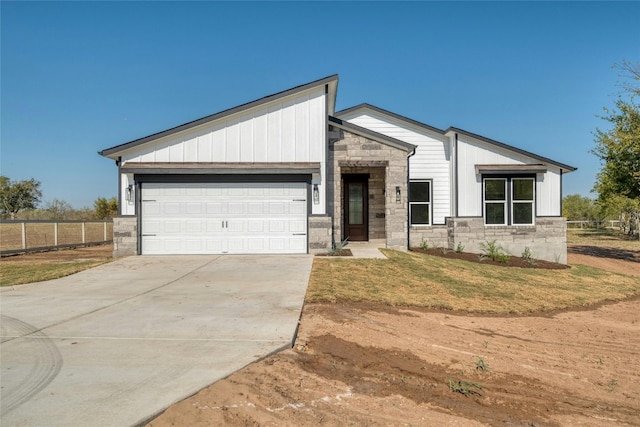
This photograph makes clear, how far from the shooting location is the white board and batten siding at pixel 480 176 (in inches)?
680

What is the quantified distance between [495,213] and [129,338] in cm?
1562

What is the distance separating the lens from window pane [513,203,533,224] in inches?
683

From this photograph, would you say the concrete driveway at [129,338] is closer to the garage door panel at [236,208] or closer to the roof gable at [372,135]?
the garage door panel at [236,208]

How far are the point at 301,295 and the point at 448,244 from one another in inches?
437

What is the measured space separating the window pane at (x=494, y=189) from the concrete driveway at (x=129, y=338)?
10.7 meters

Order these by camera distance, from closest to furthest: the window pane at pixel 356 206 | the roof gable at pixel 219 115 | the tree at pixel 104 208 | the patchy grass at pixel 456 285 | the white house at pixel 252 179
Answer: the patchy grass at pixel 456 285 < the roof gable at pixel 219 115 < the white house at pixel 252 179 < the window pane at pixel 356 206 < the tree at pixel 104 208

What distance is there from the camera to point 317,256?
13016 millimetres

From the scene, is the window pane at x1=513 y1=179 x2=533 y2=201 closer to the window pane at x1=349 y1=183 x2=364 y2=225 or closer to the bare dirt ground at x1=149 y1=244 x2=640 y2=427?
the window pane at x1=349 y1=183 x2=364 y2=225

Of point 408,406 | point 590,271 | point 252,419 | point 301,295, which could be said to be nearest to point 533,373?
point 408,406

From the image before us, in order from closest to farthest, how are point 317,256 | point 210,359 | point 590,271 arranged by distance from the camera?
point 210,359 < point 317,256 < point 590,271

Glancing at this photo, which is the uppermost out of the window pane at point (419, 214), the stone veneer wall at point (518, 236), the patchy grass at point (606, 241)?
the window pane at point (419, 214)

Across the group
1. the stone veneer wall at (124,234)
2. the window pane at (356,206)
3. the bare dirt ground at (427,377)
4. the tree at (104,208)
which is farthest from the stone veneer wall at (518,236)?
the tree at (104,208)

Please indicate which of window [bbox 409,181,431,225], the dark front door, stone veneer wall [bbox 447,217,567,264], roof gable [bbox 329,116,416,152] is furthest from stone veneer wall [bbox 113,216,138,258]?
stone veneer wall [bbox 447,217,567,264]

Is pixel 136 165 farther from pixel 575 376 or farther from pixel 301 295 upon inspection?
pixel 575 376
